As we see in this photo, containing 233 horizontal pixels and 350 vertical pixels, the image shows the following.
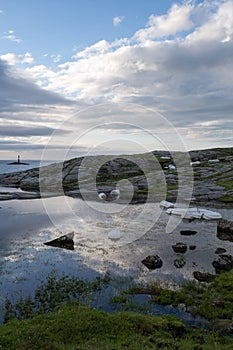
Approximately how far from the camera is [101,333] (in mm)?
17250

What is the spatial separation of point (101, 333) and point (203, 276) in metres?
13.7

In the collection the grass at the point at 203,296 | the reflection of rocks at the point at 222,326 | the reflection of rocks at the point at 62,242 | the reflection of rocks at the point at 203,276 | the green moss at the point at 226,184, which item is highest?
the green moss at the point at 226,184

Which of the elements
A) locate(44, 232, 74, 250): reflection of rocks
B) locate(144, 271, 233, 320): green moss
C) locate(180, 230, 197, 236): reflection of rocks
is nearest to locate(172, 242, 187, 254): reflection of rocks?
locate(180, 230, 197, 236): reflection of rocks

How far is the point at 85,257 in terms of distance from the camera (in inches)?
1337

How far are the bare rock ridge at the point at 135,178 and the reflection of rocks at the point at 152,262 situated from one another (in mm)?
44346

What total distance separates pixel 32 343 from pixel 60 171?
12606 centimetres

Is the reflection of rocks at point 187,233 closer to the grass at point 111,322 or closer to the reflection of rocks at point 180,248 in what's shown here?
the reflection of rocks at point 180,248

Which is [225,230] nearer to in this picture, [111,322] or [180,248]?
[180,248]

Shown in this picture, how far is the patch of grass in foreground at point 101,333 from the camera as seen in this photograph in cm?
1584

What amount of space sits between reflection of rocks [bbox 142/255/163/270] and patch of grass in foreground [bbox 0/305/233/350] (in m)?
11.1

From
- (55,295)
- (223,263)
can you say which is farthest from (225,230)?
(55,295)

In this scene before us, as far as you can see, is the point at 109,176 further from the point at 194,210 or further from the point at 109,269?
the point at 109,269

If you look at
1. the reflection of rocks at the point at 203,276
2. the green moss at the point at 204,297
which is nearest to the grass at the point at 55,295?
the green moss at the point at 204,297

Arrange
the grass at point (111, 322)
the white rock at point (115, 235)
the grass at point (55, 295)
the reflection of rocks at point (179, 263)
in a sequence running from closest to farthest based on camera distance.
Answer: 1. the grass at point (111, 322)
2. the grass at point (55, 295)
3. the reflection of rocks at point (179, 263)
4. the white rock at point (115, 235)
